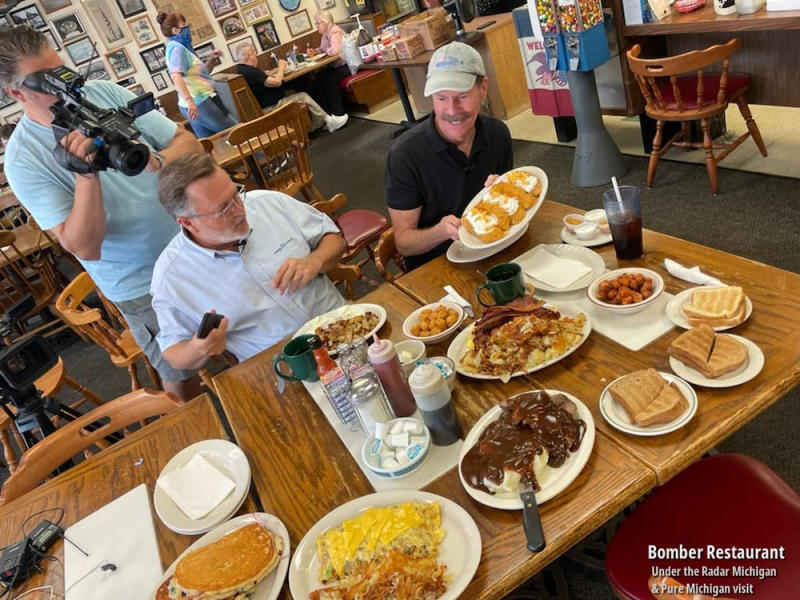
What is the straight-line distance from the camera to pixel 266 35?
8000 mm

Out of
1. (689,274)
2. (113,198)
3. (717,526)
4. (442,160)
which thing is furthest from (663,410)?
(113,198)

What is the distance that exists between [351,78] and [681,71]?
5.61m

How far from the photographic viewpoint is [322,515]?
1.13 m

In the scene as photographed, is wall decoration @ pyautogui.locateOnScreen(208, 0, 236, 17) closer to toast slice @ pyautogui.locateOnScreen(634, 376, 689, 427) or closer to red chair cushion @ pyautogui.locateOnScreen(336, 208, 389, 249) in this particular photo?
red chair cushion @ pyautogui.locateOnScreen(336, 208, 389, 249)

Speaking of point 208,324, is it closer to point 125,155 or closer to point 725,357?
point 125,155

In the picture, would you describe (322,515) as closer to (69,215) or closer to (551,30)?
(69,215)

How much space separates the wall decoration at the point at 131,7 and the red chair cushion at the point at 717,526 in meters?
8.15

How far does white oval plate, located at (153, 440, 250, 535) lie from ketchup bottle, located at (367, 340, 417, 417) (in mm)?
381

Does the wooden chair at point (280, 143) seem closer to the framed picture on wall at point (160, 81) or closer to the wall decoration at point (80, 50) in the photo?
the framed picture on wall at point (160, 81)

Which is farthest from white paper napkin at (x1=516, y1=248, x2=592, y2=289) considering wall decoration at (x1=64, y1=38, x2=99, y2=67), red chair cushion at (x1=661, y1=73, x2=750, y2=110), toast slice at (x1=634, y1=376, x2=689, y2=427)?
wall decoration at (x1=64, y1=38, x2=99, y2=67)

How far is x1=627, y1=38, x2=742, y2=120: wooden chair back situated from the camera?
2832 millimetres

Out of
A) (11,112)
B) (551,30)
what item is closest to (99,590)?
(551,30)

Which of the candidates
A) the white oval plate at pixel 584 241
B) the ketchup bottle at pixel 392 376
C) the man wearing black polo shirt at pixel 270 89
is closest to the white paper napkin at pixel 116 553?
the ketchup bottle at pixel 392 376

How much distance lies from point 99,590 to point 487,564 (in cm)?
81
